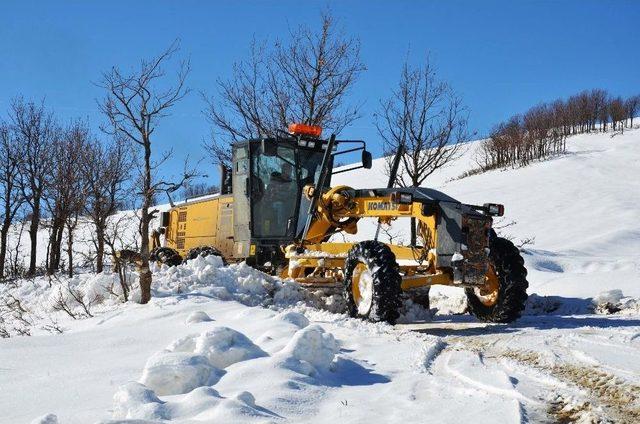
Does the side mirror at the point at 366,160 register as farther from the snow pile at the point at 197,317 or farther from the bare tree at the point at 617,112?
the bare tree at the point at 617,112

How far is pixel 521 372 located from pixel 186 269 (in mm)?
5438

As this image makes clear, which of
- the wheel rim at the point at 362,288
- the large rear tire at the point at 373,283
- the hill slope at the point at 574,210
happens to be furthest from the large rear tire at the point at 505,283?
the hill slope at the point at 574,210

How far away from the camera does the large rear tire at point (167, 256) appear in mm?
12195

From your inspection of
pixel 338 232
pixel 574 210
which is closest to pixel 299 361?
pixel 338 232

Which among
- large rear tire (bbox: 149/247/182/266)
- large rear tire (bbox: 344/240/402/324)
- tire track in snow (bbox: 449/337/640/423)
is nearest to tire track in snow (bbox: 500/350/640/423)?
tire track in snow (bbox: 449/337/640/423)

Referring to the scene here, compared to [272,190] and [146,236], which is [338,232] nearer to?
[272,190]

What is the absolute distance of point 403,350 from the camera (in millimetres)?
4996

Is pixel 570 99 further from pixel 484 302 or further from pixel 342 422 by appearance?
pixel 342 422

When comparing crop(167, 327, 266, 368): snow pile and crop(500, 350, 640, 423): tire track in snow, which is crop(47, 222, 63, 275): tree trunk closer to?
crop(167, 327, 266, 368): snow pile

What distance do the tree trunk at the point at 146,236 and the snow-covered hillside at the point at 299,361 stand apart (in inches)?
7.3

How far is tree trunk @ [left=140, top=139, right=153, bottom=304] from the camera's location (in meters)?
7.59

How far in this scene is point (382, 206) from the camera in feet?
25.8

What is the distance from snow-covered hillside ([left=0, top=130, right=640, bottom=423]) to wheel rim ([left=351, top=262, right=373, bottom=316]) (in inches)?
15.8

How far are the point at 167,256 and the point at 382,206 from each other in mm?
5870
